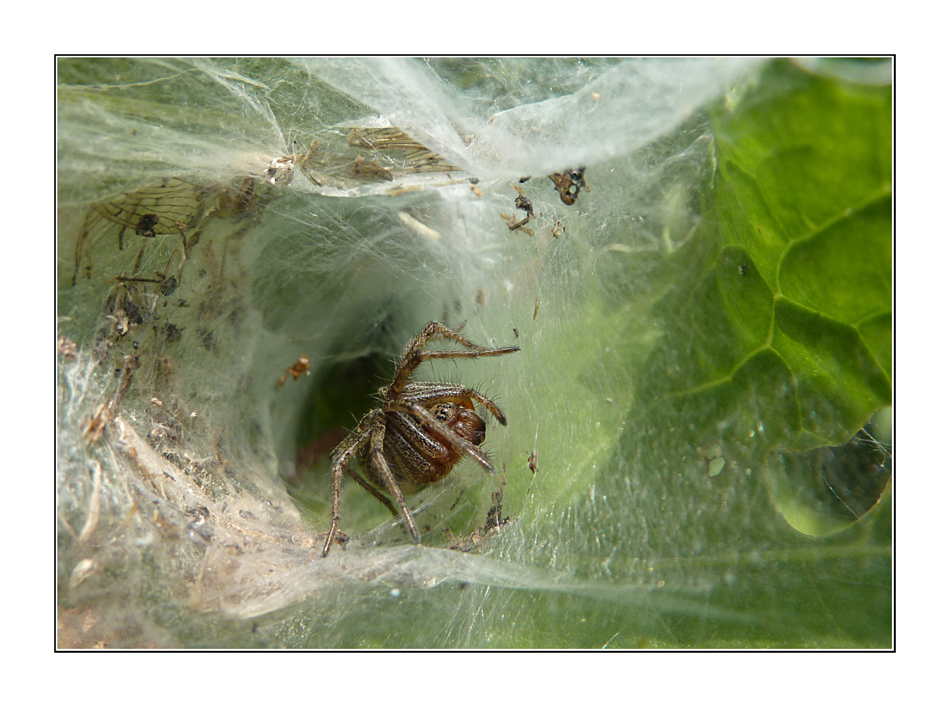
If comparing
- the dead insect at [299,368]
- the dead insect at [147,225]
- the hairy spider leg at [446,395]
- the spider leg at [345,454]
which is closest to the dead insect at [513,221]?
the hairy spider leg at [446,395]

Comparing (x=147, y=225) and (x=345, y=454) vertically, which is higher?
(x=147, y=225)

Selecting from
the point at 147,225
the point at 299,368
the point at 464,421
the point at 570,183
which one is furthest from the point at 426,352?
the point at 147,225

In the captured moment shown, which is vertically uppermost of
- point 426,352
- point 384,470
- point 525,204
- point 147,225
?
point 525,204

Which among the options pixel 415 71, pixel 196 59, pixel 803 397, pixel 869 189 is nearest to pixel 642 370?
pixel 803 397

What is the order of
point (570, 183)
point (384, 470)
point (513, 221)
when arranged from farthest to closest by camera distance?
point (384, 470)
point (513, 221)
point (570, 183)

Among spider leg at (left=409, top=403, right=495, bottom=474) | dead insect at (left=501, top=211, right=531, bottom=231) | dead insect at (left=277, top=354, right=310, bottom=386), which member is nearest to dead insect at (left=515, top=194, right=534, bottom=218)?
dead insect at (left=501, top=211, right=531, bottom=231)

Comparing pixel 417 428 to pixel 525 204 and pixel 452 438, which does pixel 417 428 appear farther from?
pixel 525 204

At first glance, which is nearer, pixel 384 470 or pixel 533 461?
pixel 533 461
